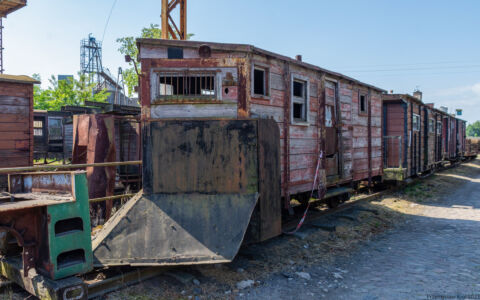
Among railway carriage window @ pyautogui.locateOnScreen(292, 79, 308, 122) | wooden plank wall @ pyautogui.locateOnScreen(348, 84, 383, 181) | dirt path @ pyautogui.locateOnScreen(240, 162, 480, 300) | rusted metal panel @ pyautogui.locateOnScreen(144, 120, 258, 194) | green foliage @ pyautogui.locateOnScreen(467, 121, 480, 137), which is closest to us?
dirt path @ pyautogui.locateOnScreen(240, 162, 480, 300)

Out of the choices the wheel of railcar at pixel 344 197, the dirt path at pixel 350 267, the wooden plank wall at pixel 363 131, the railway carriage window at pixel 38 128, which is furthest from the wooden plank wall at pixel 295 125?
the railway carriage window at pixel 38 128

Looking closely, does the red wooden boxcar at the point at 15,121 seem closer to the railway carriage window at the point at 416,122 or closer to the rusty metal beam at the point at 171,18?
the rusty metal beam at the point at 171,18

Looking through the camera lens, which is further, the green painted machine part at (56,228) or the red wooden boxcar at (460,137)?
the red wooden boxcar at (460,137)

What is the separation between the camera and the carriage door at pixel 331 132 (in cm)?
778

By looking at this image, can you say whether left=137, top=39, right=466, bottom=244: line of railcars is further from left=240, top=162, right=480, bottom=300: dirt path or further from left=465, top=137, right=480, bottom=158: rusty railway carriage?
left=465, top=137, right=480, bottom=158: rusty railway carriage

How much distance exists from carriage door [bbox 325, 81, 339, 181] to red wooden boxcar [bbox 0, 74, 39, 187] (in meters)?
7.52

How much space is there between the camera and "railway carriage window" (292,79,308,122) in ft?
22.6

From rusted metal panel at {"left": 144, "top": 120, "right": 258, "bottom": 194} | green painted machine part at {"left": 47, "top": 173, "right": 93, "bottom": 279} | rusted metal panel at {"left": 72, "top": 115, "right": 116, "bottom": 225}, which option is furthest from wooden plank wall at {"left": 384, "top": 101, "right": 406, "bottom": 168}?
green painted machine part at {"left": 47, "top": 173, "right": 93, "bottom": 279}

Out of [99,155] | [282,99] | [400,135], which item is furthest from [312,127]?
[400,135]

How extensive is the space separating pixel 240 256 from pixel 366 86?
665 cm

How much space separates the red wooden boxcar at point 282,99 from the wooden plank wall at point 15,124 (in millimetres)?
4802

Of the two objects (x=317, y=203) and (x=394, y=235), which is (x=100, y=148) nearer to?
(x=317, y=203)

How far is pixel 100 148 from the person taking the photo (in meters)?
7.25

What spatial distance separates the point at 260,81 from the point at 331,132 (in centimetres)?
271
